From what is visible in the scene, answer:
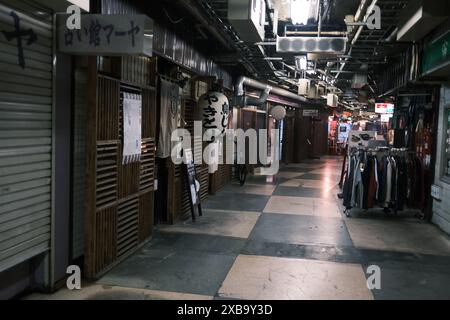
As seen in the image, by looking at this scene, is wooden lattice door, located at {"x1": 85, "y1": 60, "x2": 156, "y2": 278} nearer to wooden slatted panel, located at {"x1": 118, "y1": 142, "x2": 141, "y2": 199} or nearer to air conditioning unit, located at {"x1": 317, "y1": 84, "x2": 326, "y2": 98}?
wooden slatted panel, located at {"x1": 118, "y1": 142, "x2": 141, "y2": 199}

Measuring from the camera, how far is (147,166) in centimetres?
660

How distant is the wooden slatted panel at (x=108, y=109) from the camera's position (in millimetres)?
4902

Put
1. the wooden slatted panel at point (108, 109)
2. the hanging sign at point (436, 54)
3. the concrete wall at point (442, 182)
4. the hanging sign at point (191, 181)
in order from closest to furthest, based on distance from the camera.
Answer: the wooden slatted panel at point (108, 109)
the hanging sign at point (436, 54)
the concrete wall at point (442, 182)
the hanging sign at point (191, 181)

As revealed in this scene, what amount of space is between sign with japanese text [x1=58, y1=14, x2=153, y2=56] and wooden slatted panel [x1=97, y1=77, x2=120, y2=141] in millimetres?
598

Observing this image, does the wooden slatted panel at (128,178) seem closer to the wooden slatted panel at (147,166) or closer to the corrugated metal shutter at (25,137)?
the wooden slatted panel at (147,166)

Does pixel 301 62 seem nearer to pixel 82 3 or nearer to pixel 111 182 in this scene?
pixel 111 182

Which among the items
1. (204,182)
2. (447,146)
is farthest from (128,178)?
(447,146)

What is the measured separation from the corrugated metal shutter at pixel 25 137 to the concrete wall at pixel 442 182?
674cm

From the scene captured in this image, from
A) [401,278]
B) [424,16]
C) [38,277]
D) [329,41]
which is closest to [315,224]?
[401,278]

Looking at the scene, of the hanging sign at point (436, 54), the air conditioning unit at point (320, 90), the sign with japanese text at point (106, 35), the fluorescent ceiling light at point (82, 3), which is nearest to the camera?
the fluorescent ceiling light at point (82, 3)

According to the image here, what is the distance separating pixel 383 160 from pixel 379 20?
3.11 metres

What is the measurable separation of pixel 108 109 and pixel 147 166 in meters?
1.68

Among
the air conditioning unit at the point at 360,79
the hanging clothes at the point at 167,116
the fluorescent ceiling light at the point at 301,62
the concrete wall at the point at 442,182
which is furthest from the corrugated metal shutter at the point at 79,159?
the air conditioning unit at the point at 360,79
